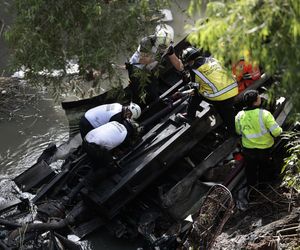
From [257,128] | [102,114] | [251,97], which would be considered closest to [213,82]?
[251,97]

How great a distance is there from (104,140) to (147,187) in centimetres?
111

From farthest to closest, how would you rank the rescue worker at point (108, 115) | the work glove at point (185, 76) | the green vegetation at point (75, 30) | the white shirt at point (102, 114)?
the work glove at point (185, 76) < the white shirt at point (102, 114) < the rescue worker at point (108, 115) < the green vegetation at point (75, 30)

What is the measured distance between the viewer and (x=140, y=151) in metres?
7.16

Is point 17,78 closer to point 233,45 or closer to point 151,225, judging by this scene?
point 151,225

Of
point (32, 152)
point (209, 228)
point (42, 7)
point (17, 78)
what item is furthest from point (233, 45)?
point (17, 78)

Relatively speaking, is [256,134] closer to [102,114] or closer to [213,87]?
[213,87]

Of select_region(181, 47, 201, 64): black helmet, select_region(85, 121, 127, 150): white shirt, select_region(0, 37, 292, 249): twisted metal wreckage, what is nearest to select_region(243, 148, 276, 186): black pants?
select_region(0, 37, 292, 249): twisted metal wreckage

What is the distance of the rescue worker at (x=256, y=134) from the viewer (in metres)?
5.89

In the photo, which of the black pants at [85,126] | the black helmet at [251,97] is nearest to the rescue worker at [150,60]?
the black pants at [85,126]

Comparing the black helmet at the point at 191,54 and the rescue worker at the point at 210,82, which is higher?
the black helmet at the point at 191,54

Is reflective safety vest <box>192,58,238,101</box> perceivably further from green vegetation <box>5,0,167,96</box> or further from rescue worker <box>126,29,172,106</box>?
green vegetation <box>5,0,167,96</box>

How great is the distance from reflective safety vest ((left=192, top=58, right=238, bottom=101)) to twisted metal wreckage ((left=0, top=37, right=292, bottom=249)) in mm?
531

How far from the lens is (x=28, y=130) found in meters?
10.4

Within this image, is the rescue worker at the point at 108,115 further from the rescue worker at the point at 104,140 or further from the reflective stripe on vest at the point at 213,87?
the reflective stripe on vest at the point at 213,87
